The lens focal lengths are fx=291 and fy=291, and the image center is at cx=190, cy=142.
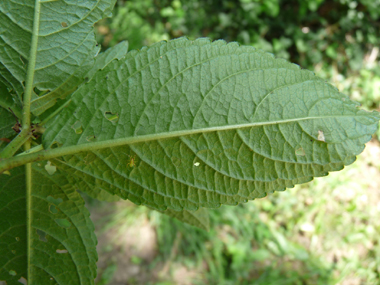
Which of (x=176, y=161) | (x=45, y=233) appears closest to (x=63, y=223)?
(x=45, y=233)

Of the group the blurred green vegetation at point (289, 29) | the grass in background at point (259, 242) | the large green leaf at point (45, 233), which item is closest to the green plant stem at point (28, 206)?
the large green leaf at point (45, 233)

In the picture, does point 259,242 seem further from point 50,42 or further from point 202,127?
point 50,42

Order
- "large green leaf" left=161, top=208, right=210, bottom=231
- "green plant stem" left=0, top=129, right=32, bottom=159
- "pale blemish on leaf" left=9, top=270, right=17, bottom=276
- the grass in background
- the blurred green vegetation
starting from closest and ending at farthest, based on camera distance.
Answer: "green plant stem" left=0, top=129, right=32, bottom=159, "pale blemish on leaf" left=9, top=270, right=17, bottom=276, "large green leaf" left=161, top=208, right=210, bottom=231, the grass in background, the blurred green vegetation

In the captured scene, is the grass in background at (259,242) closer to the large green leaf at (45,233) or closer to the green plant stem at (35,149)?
the large green leaf at (45,233)

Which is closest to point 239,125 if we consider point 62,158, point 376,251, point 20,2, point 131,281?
point 62,158

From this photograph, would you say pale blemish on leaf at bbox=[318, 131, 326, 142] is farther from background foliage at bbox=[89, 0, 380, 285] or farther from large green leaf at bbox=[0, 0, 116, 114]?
background foliage at bbox=[89, 0, 380, 285]

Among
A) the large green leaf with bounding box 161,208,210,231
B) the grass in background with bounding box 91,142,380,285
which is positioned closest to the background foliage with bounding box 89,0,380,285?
the grass in background with bounding box 91,142,380,285
